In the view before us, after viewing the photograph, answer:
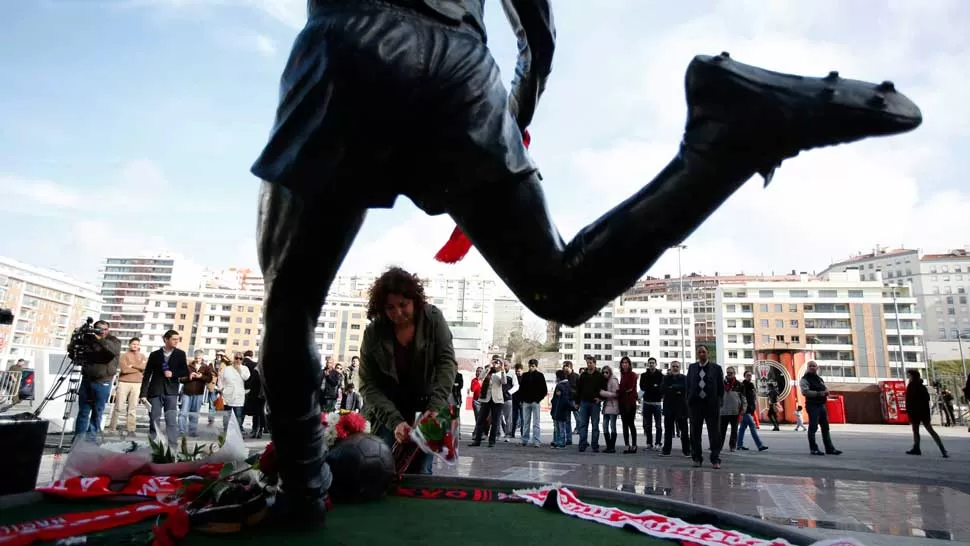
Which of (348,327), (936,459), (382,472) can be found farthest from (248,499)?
(348,327)

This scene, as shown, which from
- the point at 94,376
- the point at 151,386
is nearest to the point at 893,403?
the point at 151,386

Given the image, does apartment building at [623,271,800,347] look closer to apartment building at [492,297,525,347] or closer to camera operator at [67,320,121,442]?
apartment building at [492,297,525,347]

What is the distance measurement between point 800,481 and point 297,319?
681 centimetres

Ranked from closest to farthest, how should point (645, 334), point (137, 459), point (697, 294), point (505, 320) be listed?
point (137, 459) < point (645, 334) < point (697, 294) < point (505, 320)

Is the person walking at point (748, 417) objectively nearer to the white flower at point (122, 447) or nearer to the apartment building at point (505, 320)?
the white flower at point (122, 447)

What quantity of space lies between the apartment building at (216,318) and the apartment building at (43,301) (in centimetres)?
1381

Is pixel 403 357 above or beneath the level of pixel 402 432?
above

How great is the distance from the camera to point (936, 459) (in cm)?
996

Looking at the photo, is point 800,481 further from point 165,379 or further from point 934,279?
point 934,279

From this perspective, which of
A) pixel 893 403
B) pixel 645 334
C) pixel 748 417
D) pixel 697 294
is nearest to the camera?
pixel 748 417

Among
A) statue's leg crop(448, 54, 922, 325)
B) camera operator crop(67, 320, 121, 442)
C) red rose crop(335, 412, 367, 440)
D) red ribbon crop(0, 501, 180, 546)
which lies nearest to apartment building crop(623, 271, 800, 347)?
camera operator crop(67, 320, 121, 442)

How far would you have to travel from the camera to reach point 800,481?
659cm

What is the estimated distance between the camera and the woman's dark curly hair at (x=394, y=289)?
11.0 ft

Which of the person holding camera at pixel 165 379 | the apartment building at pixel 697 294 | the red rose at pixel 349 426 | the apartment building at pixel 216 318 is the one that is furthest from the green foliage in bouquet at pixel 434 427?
the apartment building at pixel 697 294
